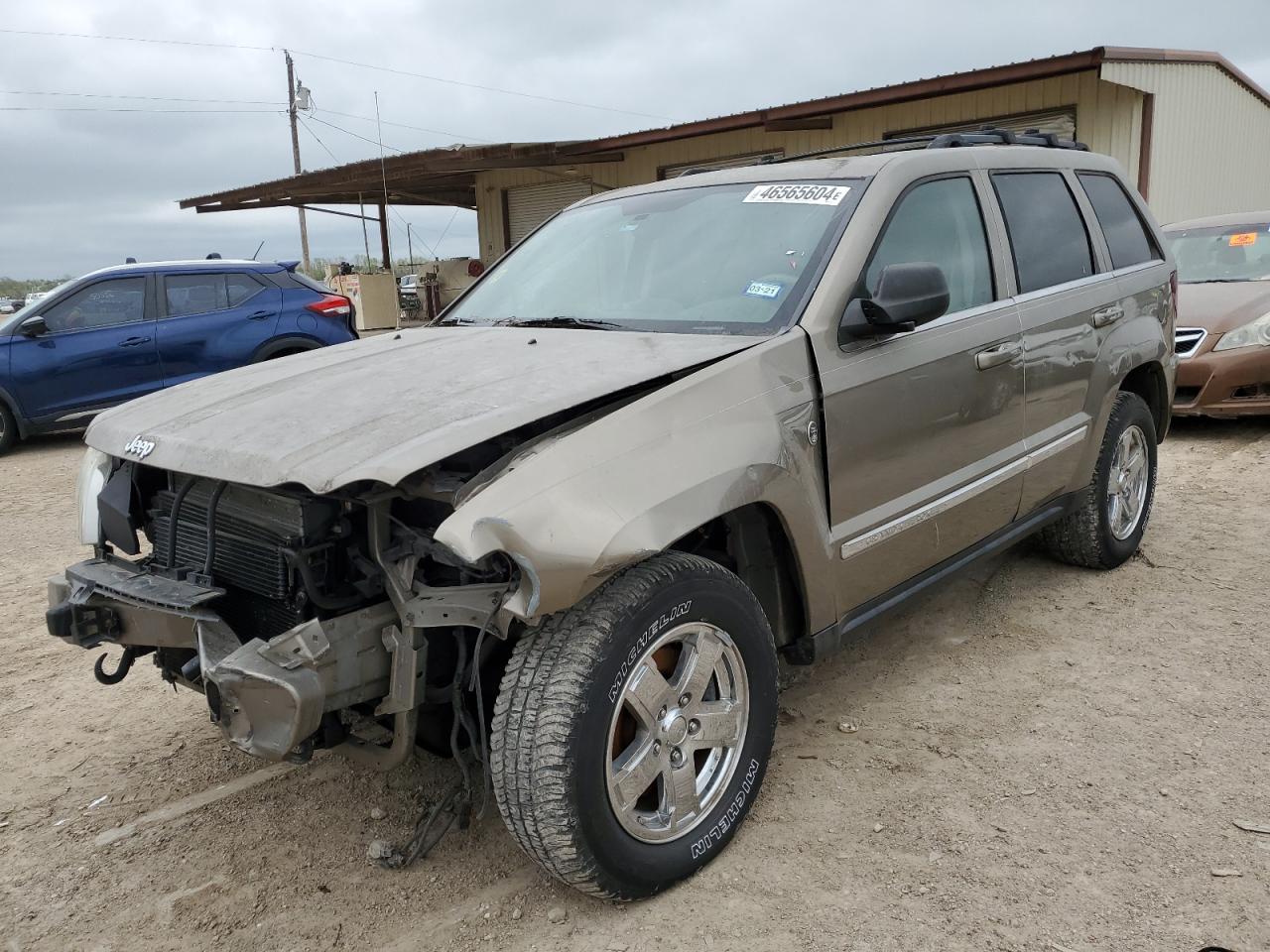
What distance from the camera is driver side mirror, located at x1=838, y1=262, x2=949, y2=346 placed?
2969mm

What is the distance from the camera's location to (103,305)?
961 cm

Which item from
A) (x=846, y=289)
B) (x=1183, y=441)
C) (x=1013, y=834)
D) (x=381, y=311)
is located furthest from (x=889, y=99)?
(x=381, y=311)

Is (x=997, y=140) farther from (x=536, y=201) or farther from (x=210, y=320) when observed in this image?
(x=536, y=201)

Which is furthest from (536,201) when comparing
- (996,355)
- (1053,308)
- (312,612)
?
(312,612)

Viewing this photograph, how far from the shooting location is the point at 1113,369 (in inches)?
173

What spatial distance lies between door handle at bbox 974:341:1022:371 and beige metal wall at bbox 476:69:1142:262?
8995 mm

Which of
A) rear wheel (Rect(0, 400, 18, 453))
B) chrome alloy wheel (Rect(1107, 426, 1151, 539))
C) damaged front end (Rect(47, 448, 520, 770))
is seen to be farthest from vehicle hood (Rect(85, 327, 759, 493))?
rear wheel (Rect(0, 400, 18, 453))

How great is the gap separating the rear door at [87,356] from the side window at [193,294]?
0.24 m

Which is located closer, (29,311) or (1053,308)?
(1053,308)

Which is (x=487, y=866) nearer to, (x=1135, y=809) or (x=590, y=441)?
(x=590, y=441)

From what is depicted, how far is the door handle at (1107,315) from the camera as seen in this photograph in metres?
4.26

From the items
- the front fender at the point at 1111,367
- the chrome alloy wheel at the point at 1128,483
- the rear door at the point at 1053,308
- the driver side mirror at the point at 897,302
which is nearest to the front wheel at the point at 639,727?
the driver side mirror at the point at 897,302

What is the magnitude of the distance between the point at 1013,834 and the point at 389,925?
1.69m

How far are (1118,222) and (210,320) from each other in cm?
824
